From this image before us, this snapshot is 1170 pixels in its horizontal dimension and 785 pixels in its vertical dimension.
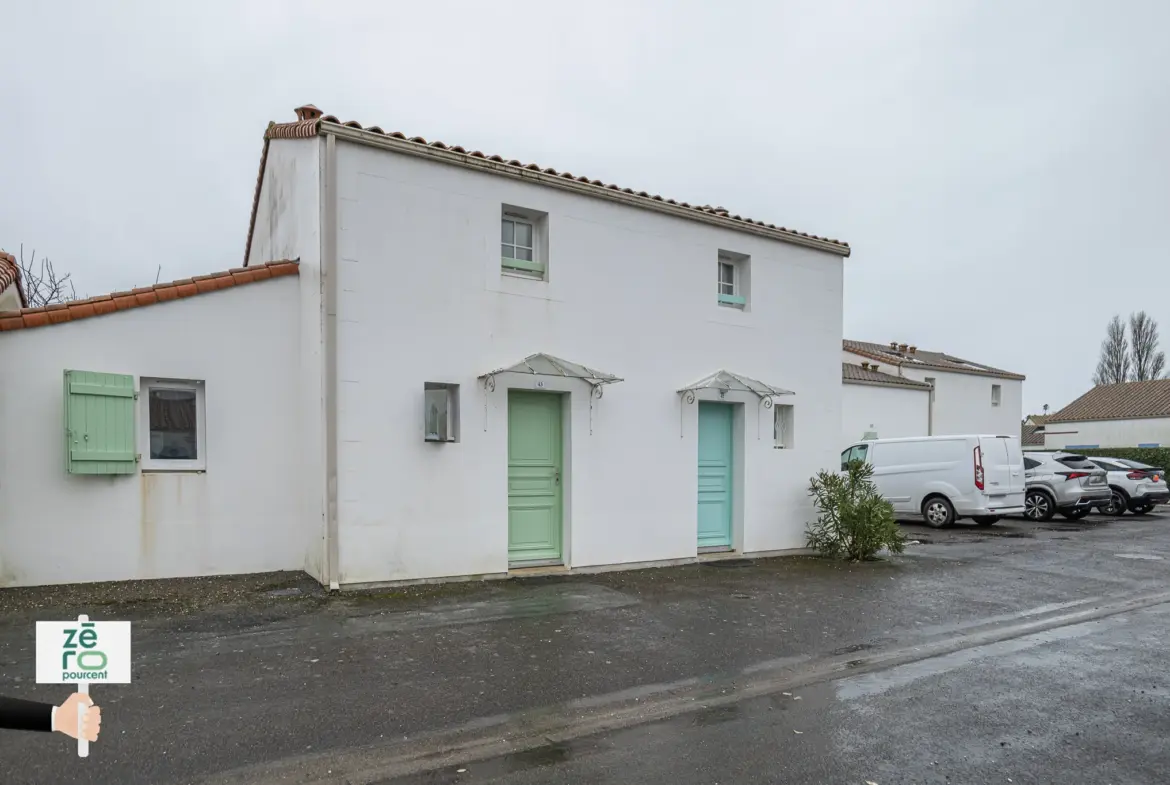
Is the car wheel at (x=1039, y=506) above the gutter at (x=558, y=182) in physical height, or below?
below

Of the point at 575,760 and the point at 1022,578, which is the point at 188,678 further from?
the point at 1022,578

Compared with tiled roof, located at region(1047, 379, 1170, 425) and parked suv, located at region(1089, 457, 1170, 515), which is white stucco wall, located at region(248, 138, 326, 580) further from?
tiled roof, located at region(1047, 379, 1170, 425)

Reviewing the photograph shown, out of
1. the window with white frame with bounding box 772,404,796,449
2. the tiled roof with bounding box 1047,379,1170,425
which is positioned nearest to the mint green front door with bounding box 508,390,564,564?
the window with white frame with bounding box 772,404,796,449

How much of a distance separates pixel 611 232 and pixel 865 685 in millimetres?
6457

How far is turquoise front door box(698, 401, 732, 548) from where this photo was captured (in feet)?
36.3

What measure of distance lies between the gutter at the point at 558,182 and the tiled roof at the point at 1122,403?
3465cm

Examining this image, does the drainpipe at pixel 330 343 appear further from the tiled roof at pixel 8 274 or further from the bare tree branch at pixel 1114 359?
the bare tree branch at pixel 1114 359

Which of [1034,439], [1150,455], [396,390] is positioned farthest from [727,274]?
[1034,439]

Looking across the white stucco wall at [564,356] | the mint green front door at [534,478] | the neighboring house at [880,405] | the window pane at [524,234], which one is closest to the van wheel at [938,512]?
the white stucco wall at [564,356]

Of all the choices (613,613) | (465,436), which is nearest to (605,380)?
(465,436)

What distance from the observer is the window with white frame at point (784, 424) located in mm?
11906

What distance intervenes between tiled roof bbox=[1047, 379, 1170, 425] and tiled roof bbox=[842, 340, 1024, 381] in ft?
32.2

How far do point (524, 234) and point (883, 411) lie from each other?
19.3 metres

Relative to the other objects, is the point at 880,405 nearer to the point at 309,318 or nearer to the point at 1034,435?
the point at 309,318
